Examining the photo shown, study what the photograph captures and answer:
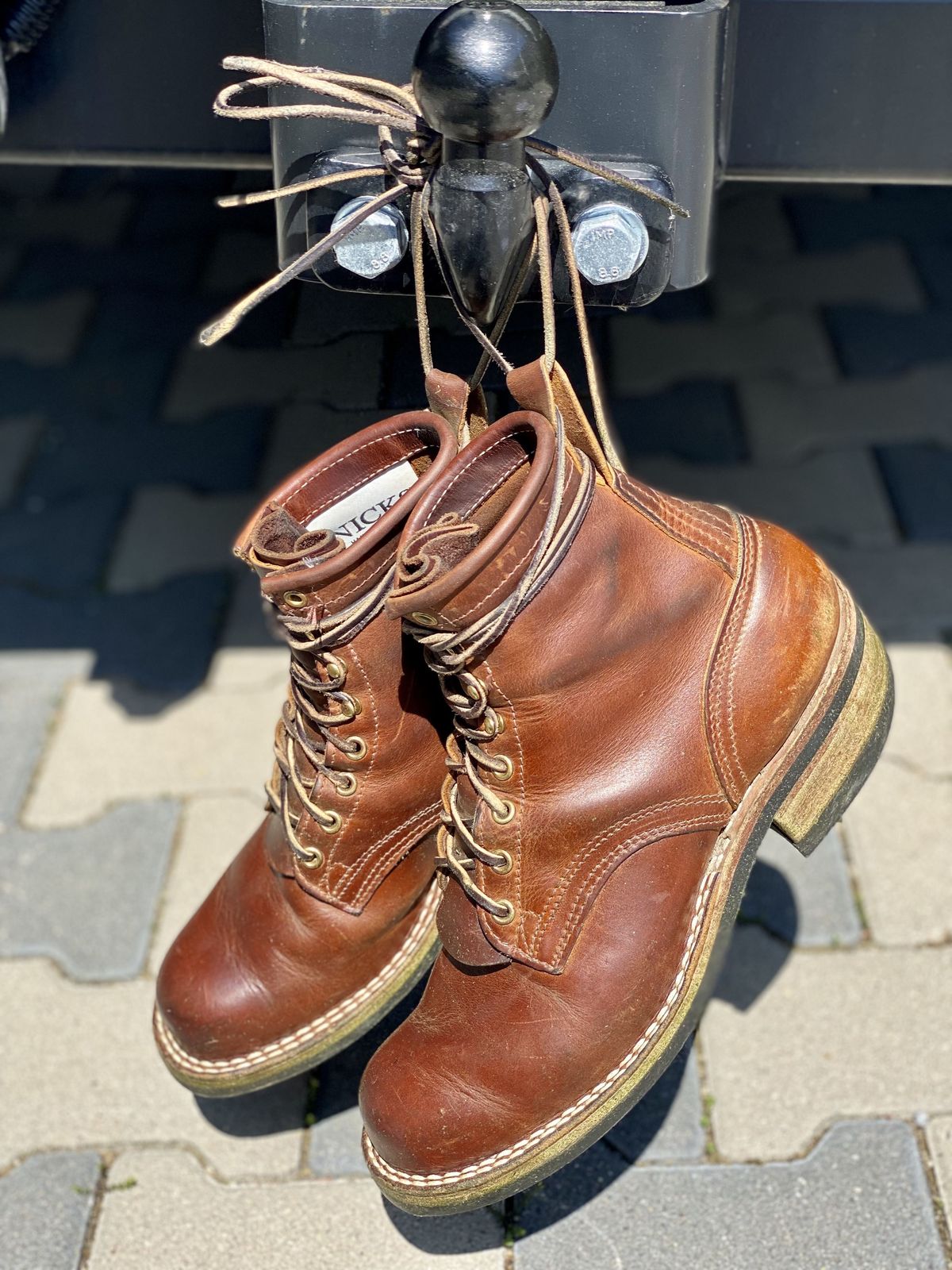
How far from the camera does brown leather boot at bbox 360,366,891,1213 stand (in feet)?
3.47

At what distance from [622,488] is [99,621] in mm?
1113

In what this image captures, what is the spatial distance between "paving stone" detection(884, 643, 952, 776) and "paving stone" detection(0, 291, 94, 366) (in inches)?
68.0

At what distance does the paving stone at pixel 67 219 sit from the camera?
9.78ft

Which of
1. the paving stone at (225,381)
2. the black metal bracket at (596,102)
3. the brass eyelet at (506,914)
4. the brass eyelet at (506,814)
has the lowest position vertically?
the paving stone at (225,381)

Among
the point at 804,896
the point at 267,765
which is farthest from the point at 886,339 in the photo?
the point at 267,765

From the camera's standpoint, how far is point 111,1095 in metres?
1.33

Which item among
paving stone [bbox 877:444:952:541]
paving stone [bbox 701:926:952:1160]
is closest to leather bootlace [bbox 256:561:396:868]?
paving stone [bbox 701:926:952:1160]

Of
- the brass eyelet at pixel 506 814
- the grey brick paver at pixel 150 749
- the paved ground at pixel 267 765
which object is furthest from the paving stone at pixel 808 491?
the brass eyelet at pixel 506 814

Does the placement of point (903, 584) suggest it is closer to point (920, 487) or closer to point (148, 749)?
point (920, 487)

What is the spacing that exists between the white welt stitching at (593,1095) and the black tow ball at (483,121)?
55 centimetres

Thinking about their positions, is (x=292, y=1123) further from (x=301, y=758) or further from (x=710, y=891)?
(x=710, y=891)

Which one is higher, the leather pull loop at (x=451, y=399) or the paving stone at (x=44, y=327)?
the leather pull loop at (x=451, y=399)

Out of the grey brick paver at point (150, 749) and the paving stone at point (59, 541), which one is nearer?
the grey brick paver at point (150, 749)

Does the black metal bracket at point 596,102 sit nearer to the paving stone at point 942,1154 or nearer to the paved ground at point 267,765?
the paved ground at point 267,765
